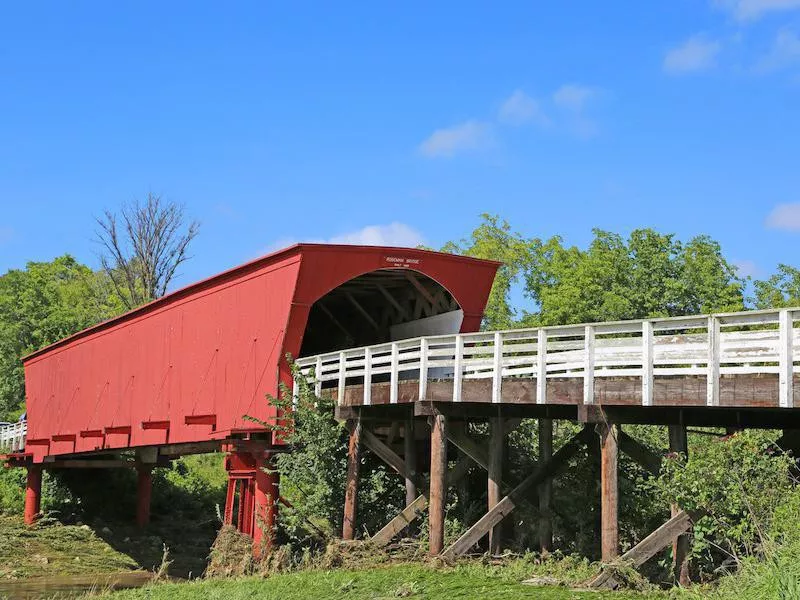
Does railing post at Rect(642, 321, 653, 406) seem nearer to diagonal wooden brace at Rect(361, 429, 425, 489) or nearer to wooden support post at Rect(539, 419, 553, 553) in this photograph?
wooden support post at Rect(539, 419, 553, 553)

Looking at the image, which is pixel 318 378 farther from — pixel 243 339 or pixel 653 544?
pixel 653 544

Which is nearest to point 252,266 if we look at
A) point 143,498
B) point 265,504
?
point 265,504

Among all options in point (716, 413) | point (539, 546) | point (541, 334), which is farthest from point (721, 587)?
point (539, 546)

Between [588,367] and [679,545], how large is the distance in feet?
9.02

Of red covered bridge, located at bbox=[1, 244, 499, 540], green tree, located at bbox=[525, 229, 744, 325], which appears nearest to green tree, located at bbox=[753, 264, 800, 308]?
green tree, located at bbox=[525, 229, 744, 325]

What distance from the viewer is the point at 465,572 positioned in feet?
55.9

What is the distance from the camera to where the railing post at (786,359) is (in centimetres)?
1255

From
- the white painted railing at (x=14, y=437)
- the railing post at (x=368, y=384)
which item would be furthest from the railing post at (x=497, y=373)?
the white painted railing at (x=14, y=437)

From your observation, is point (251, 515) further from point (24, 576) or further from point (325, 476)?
point (24, 576)

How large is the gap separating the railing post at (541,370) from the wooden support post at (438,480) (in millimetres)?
3113

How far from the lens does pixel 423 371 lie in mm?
19297

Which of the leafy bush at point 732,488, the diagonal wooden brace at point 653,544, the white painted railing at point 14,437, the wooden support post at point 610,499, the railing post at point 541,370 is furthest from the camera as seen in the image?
the white painted railing at point 14,437

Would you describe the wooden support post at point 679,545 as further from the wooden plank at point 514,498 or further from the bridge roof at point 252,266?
the bridge roof at point 252,266

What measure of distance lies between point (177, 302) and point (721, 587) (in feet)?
62.0
